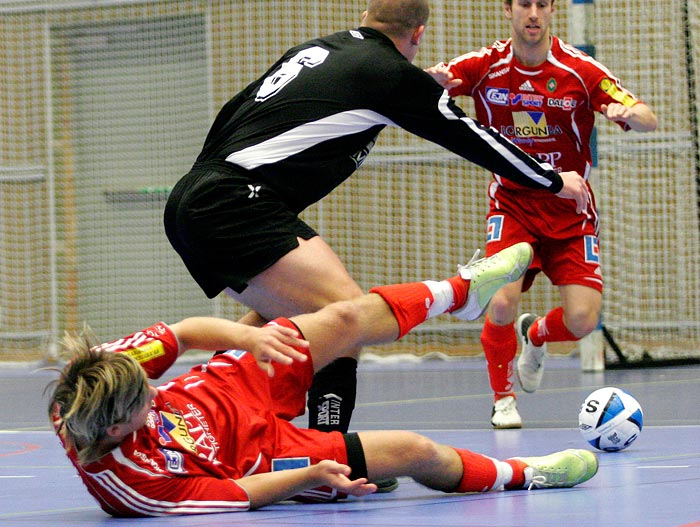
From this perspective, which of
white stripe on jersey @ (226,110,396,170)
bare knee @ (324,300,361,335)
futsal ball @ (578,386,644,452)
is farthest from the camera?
futsal ball @ (578,386,644,452)

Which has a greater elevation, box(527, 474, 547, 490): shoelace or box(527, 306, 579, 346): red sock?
box(527, 306, 579, 346): red sock

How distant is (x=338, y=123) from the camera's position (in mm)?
4180

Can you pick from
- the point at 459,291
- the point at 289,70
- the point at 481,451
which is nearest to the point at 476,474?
the point at 459,291

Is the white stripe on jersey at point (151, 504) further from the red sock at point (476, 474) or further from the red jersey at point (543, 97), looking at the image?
the red jersey at point (543, 97)

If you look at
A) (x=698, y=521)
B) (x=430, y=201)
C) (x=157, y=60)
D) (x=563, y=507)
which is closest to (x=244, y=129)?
(x=563, y=507)

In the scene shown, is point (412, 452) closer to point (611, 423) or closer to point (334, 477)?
point (334, 477)

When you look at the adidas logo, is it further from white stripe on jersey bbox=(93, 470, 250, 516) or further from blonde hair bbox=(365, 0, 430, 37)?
white stripe on jersey bbox=(93, 470, 250, 516)

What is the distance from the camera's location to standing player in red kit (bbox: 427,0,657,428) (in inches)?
237

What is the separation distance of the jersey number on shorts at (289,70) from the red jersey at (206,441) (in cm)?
106

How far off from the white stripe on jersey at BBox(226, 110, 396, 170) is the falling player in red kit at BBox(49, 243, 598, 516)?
64 centimetres

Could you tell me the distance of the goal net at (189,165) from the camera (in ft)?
32.7

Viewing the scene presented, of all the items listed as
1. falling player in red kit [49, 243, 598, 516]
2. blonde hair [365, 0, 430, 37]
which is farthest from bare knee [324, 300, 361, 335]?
blonde hair [365, 0, 430, 37]

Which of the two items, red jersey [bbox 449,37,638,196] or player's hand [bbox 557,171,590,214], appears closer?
player's hand [bbox 557,171,590,214]

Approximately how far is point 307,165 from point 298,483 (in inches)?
51.9
